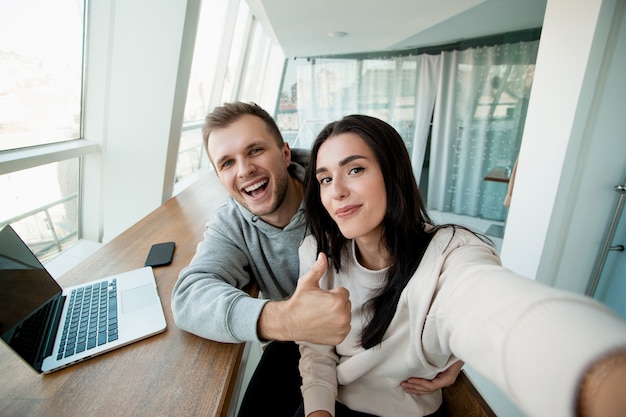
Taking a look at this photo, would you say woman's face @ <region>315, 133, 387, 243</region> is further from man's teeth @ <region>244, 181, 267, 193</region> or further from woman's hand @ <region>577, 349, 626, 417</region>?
woman's hand @ <region>577, 349, 626, 417</region>

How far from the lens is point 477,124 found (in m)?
3.79

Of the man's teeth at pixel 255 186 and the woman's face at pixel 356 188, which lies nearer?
the woman's face at pixel 356 188

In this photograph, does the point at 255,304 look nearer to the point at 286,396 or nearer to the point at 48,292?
the point at 286,396

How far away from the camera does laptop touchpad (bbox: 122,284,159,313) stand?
2.74 feet

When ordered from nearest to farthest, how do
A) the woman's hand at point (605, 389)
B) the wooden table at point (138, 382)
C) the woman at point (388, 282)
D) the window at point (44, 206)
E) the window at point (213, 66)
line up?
the woman's hand at point (605, 389)
the woman at point (388, 282)
the wooden table at point (138, 382)
the window at point (44, 206)
the window at point (213, 66)

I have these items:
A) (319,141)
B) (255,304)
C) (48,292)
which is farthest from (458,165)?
(48,292)

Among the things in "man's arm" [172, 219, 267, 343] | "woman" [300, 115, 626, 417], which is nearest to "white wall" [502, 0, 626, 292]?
"woman" [300, 115, 626, 417]

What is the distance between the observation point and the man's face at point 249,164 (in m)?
1.01

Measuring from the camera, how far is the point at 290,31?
3232 mm

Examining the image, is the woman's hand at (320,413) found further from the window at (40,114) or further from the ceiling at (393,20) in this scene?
the ceiling at (393,20)

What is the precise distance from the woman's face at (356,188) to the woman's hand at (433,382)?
1.39ft

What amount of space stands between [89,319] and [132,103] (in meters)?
1.51

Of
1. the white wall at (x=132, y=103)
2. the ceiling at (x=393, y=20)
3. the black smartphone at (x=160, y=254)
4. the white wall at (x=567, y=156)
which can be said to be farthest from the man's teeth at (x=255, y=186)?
the ceiling at (x=393, y=20)

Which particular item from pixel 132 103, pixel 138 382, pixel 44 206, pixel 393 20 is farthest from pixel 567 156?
pixel 44 206
